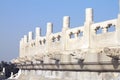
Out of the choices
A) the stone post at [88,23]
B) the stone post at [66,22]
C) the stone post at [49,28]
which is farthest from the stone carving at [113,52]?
the stone post at [49,28]

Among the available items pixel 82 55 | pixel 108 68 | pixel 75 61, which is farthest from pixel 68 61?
pixel 108 68

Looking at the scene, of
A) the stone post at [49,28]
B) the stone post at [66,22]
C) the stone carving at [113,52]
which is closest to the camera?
the stone carving at [113,52]

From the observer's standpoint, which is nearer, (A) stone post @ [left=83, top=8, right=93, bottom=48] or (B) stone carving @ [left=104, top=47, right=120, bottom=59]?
(B) stone carving @ [left=104, top=47, right=120, bottom=59]

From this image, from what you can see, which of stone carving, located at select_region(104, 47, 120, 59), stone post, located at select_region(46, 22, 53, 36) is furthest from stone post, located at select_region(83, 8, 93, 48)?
stone post, located at select_region(46, 22, 53, 36)

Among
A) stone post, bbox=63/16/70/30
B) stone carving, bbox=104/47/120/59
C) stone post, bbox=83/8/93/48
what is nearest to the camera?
stone carving, bbox=104/47/120/59

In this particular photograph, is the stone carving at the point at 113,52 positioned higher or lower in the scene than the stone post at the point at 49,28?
lower

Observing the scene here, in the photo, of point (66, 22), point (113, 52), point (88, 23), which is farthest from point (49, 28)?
point (113, 52)

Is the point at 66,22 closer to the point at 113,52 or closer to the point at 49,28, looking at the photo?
the point at 49,28

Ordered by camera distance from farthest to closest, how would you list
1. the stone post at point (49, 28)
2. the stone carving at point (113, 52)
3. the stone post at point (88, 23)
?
1. the stone post at point (49, 28)
2. the stone post at point (88, 23)
3. the stone carving at point (113, 52)

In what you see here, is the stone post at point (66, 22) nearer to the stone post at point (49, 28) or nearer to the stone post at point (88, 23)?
the stone post at point (88, 23)

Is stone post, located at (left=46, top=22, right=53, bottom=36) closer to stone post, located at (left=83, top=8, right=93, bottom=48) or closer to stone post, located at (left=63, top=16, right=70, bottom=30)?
stone post, located at (left=63, top=16, right=70, bottom=30)

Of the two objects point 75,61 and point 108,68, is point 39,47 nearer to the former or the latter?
point 75,61

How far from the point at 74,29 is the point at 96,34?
6.24ft

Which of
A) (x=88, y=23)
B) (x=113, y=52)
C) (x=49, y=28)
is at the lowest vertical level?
(x=113, y=52)
